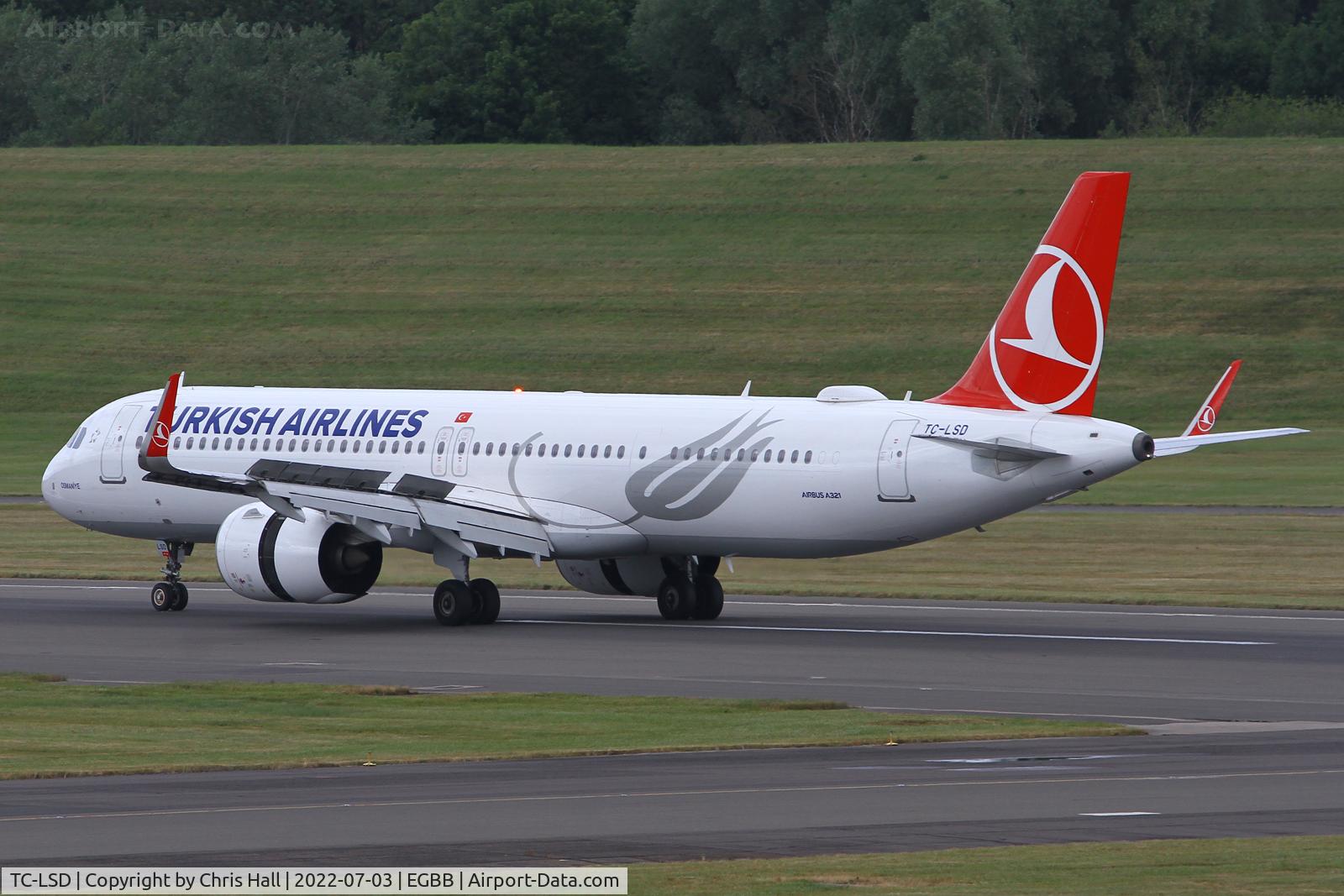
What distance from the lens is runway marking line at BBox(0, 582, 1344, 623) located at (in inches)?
1467

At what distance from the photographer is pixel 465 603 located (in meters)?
36.5

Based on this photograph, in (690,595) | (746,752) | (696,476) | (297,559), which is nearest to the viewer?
(746,752)

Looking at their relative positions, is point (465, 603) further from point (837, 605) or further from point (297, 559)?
point (837, 605)

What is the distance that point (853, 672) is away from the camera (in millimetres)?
29734

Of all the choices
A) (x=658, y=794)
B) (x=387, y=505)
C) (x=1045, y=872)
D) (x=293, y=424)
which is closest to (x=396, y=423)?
(x=293, y=424)

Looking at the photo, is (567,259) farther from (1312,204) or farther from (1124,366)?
(1312,204)

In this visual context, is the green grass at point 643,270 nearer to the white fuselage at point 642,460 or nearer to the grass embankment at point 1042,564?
the grass embankment at point 1042,564

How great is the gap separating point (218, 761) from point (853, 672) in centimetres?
1038

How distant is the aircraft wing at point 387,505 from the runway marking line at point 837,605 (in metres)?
5.55

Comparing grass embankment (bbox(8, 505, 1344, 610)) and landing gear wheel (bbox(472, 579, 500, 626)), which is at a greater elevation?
grass embankment (bbox(8, 505, 1344, 610))

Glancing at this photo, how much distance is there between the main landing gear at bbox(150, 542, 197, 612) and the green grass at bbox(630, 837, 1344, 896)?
993 inches

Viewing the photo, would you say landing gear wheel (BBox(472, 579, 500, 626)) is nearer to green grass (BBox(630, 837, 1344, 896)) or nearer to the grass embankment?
the grass embankment

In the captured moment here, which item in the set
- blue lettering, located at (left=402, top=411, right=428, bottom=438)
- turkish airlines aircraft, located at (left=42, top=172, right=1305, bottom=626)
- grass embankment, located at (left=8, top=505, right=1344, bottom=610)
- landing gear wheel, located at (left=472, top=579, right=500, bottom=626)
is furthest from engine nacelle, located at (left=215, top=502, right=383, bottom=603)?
grass embankment, located at (left=8, top=505, right=1344, bottom=610)

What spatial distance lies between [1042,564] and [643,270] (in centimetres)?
5499
